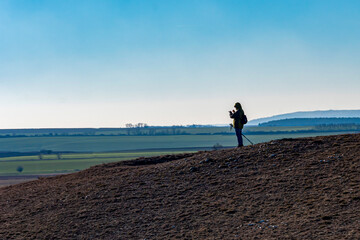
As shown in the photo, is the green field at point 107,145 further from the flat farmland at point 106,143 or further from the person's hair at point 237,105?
the person's hair at point 237,105

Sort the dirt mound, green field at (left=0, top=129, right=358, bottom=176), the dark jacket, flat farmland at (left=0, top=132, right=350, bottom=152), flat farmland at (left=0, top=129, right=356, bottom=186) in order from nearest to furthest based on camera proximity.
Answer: the dirt mound
the dark jacket
flat farmland at (left=0, top=129, right=356, bottom=186)
green field at (left=0, top=129, right=358, bottom=176)
flat farmland at (left=0, top=132, right=350, bottom=152)

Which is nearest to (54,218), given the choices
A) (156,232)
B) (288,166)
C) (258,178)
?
(156,232)

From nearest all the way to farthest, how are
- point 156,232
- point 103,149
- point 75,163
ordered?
point 156,232 → point 75,163 → point 103,149

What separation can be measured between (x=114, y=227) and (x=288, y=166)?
5529 mm

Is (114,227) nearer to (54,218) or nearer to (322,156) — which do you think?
(54,218)

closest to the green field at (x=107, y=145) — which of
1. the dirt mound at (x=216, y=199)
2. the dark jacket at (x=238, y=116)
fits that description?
the dark jacket at (x=238, y=116)

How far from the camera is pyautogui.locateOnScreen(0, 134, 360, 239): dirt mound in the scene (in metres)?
10.8

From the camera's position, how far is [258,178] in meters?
13.9

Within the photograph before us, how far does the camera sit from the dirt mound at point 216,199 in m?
10.8

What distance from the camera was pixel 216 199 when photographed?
1293cm

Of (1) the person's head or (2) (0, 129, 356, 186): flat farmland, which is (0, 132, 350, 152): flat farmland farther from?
(1) the person's head

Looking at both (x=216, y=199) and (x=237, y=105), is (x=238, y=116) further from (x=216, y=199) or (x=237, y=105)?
(x=216, y=199)

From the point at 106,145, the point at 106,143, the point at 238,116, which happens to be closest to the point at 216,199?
the point at 238,116

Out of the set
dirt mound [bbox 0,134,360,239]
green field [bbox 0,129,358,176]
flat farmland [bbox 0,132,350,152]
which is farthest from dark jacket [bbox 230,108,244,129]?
flat farmland [bbox 0,132,350,152]
